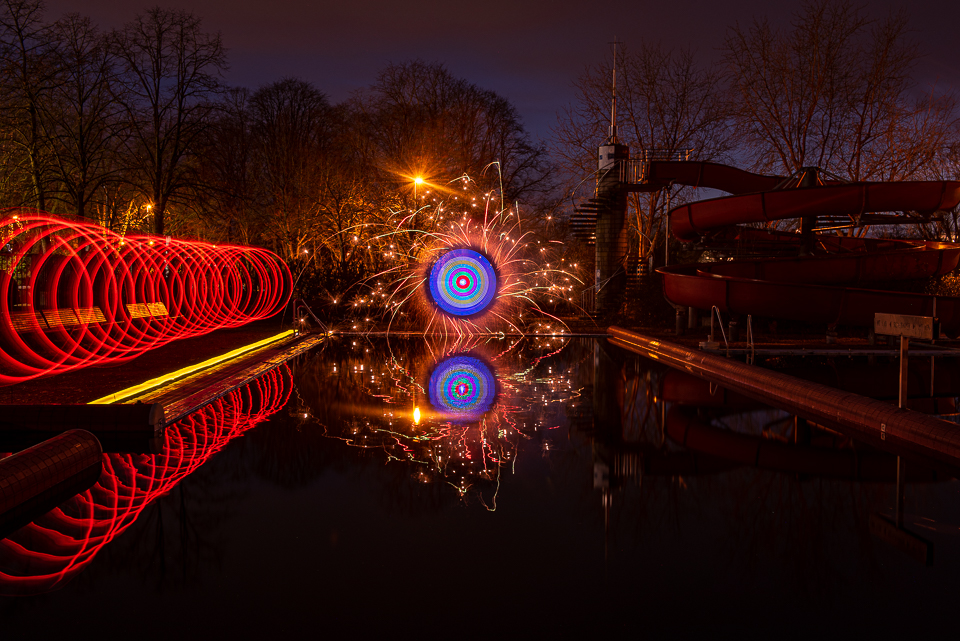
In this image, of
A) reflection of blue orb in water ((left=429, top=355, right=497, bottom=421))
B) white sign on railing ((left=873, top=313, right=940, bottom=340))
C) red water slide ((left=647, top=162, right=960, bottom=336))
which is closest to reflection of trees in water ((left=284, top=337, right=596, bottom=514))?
reflection of blue orb in water ((left=429, top=355, right=497, bottom=421))

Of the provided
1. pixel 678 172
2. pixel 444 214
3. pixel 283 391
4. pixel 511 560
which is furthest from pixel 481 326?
pixel 511 560

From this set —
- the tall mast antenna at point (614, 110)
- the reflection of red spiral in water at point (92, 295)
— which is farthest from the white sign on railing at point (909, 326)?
the tall mast antenna at point (614, 110)

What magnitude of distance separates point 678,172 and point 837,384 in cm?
1257

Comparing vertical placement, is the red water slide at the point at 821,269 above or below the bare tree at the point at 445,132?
below

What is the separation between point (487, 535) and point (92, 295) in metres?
5.85

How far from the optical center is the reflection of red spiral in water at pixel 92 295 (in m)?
7.39

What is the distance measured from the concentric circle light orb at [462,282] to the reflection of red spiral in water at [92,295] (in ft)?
14.5

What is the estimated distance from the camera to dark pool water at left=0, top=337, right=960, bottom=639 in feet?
11.1

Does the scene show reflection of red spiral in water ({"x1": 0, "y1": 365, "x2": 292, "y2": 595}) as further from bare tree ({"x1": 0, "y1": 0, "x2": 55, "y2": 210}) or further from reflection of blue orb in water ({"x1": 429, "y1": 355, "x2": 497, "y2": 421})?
bare tree ({"x1": 0, "y1": 0, "x2": 55, "y2": 210})

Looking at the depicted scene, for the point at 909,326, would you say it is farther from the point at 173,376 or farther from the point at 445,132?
the point at 445,132

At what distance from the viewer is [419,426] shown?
740 centimetres

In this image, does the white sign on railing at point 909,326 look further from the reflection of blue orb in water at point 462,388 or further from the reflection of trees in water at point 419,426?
the reflection of blue orb in water at point 462,388

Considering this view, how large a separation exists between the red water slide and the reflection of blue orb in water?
585 centimetres

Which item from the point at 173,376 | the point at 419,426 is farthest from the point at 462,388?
the point at 173,376
